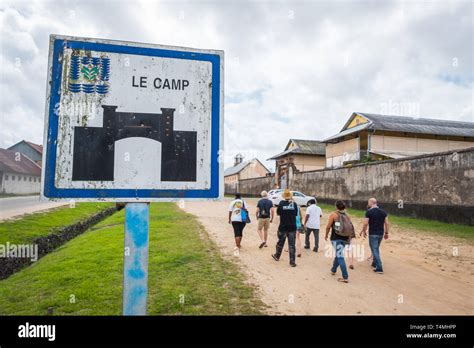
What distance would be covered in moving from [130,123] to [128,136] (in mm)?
75

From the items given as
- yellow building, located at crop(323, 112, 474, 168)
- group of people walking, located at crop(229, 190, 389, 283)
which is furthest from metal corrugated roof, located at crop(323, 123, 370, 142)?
group of people walking, located at crop(229, 190, 389, 283)

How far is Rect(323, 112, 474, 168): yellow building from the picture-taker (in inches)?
1078

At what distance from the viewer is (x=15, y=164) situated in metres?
39.1

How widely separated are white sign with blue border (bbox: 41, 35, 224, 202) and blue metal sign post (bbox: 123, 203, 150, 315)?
13cm

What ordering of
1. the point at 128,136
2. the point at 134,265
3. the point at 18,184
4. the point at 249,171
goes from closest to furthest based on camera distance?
1. the point at 134,265
2. the point at 128,136
3. the point at 18,184
4. the point at 249,171

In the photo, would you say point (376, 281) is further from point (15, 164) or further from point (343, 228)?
point (15, 164)

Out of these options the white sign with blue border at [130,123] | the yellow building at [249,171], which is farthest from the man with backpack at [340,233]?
the yellow building at [249,171]

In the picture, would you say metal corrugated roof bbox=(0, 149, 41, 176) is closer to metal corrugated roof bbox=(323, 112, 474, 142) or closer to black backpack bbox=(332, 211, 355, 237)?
metal corrugated roof bbox=(323, 112, 474, 142)

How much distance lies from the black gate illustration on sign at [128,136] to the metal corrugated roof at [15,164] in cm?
4006

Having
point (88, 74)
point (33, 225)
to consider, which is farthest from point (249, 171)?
point (88, 74)

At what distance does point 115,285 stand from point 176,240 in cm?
464
